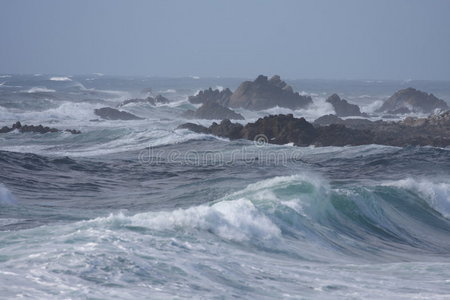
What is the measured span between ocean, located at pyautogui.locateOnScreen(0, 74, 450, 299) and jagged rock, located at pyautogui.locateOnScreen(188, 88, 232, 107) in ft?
113

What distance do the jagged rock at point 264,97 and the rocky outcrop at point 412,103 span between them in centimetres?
655

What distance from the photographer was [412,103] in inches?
2420

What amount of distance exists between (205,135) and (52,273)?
71.7 ft

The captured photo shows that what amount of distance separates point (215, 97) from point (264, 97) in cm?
514

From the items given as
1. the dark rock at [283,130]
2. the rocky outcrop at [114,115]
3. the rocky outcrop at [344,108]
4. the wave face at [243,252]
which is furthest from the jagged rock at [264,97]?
the wave face at [243,252]

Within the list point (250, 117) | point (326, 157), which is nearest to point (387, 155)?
point (326, 157)

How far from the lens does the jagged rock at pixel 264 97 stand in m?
61.4

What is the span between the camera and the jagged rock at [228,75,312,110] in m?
61.4

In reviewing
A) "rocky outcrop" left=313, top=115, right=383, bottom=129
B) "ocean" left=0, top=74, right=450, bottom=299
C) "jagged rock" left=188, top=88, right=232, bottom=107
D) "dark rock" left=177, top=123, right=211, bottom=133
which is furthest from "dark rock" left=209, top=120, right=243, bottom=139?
"jagged rock" left=188, top=88, right=232, bottom=107

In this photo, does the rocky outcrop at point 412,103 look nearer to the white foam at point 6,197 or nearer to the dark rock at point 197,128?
the dark rock at point 197,128

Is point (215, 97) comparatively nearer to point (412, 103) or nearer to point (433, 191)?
point (412, 103)

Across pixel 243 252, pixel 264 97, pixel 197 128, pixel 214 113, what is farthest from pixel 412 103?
pixel 243 252

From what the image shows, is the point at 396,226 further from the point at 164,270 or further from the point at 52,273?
the point at 52,273

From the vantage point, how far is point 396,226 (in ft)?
53.0
